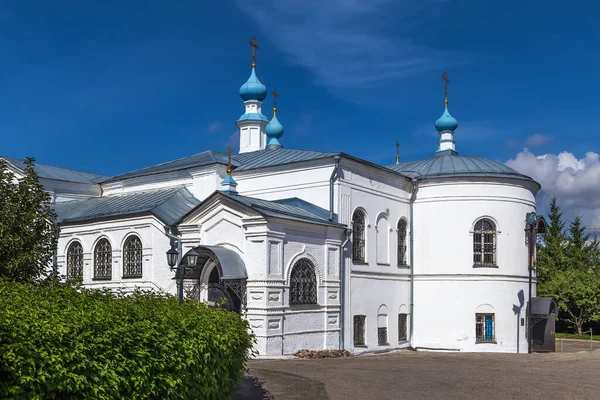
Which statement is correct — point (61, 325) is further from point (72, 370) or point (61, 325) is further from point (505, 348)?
point (505, 348)

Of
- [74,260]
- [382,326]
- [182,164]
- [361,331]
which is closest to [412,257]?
[382,326]

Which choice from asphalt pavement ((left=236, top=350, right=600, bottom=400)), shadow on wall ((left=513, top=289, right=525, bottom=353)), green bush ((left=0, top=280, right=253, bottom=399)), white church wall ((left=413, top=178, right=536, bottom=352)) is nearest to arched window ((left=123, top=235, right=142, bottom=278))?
asphalt pavement ((left=236, top=350, right=600, bottom=400))

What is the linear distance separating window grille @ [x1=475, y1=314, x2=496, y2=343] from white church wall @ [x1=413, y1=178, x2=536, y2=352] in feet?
0.53

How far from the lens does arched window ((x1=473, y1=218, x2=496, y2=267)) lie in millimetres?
22219

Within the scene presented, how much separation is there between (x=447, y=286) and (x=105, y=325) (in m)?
17.5

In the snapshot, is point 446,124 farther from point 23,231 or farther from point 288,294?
point 23,231

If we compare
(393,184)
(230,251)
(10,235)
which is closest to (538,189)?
(393,184)

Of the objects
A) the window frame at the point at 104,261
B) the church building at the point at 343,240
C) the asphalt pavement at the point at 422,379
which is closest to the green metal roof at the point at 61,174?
the church building at the point at 343,240

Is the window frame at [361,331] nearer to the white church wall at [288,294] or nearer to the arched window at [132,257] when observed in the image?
the white church wall at [288,294]

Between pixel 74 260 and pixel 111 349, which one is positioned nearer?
pixel 111 349

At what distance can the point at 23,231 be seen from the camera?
11352 mm

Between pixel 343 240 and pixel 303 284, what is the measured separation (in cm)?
201

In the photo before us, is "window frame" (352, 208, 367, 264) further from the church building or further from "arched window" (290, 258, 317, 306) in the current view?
"arched window" (290, 258, 317, 306)

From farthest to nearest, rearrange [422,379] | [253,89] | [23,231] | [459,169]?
1. [253,89]
2. [459,169]
3. [422,379]
4. [23,231]
